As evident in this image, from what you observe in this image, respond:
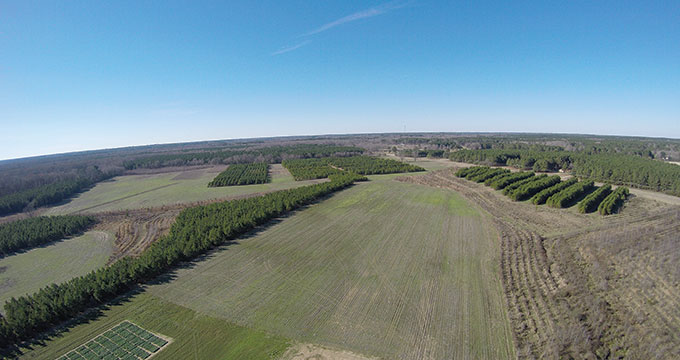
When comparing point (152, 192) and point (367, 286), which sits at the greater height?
point (152, 192)

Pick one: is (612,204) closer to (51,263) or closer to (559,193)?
(559,193)

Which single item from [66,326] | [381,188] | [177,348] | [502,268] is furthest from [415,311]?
[381,188]

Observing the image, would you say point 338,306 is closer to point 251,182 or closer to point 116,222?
point 116,222

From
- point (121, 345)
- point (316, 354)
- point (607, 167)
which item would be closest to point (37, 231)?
point (121, 345)

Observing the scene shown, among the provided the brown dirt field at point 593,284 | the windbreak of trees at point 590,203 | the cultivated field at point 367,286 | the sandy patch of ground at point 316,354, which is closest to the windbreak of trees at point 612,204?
the windbreak of trees at point 590,203

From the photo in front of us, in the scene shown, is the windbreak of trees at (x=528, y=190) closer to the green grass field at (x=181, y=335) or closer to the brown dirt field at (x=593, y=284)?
the brown dirt field at (x=593, y=284)

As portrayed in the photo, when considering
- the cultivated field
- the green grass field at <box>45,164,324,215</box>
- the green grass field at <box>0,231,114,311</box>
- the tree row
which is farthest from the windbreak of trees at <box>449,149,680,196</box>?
the green grass field at <box>0,231,114,311</box>
